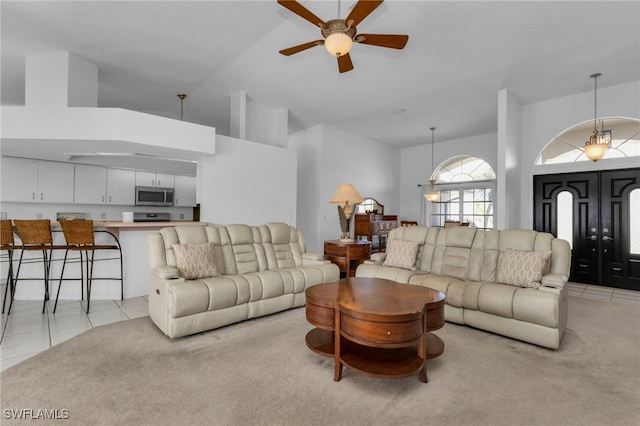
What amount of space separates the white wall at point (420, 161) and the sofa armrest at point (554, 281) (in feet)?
17.5

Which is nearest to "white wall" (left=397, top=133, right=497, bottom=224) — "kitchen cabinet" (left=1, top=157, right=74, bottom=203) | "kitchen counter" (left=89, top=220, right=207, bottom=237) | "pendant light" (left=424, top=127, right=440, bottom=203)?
"pendant light" (left=424, top=127, right=440, bottom=203)

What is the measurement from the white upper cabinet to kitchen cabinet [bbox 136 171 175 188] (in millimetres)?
641

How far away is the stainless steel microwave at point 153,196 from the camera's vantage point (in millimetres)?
6719

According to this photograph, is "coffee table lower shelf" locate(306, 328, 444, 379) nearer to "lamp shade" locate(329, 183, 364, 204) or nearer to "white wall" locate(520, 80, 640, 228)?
"lamp shade" locate(329, 183, 364, 204)

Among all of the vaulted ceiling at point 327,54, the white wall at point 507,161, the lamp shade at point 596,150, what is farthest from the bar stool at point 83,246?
the lamp shade at point 596,150

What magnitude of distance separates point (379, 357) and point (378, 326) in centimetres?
37

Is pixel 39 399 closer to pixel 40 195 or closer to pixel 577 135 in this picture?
pixel 40 195

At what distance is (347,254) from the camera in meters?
4.58

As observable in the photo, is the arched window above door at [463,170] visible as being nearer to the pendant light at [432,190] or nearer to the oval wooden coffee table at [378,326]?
the pendant light at [432,190]

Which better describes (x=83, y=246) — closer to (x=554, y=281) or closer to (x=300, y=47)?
(x=300, y=47)

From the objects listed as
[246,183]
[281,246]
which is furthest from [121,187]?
[281,246]

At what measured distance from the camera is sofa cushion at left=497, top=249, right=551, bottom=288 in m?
2.96

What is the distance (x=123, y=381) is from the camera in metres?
2.10

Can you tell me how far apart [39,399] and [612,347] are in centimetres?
442
